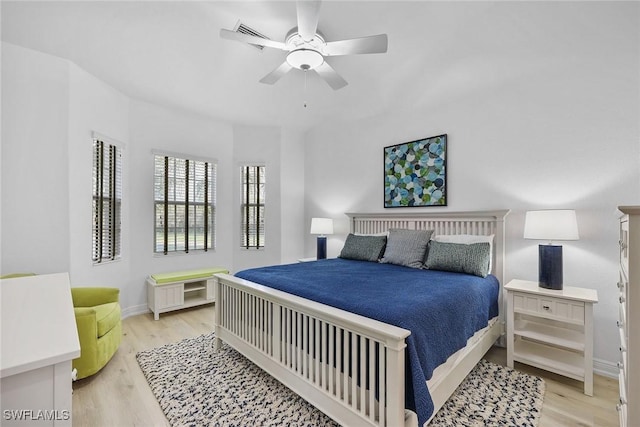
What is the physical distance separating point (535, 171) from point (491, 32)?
133 centimetres

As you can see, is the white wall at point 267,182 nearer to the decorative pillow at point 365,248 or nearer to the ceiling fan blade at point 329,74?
the decorative pillow at point 365,248

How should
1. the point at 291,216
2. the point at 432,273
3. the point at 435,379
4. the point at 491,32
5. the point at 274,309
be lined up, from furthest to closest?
the point at 291,216 < the point at 432,273 < the point at 491,32 < the point at 274,309 < the point at 435,379

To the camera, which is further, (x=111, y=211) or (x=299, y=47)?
(x=111, y=211)

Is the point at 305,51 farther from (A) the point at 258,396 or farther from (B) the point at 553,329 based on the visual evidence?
(B) the point at 553,329

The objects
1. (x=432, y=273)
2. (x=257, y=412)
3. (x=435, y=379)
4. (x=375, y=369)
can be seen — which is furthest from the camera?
(x=432, y=273)

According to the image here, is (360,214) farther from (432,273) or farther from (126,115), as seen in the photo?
(126,115)

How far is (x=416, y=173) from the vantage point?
367 centimetres

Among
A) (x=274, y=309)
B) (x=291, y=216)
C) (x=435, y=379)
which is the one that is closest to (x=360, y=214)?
(x=291, y=216)

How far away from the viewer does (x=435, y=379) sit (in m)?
1.72

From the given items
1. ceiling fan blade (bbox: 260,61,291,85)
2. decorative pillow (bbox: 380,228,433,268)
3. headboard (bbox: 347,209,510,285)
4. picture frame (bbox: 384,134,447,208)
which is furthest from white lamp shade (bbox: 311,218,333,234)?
ceiling fan blade (bbox: 260,61,291,85)

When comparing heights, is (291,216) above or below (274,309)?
above

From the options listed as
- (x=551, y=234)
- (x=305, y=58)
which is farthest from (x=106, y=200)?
(x=551, y=234)

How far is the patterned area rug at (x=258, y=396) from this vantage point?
1860 millimetres

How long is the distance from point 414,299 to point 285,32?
2383mm
